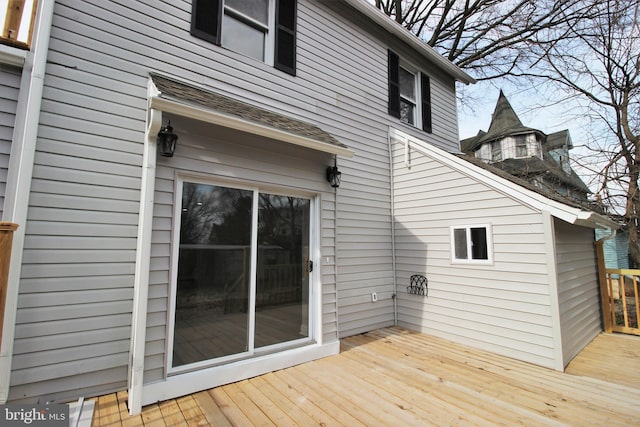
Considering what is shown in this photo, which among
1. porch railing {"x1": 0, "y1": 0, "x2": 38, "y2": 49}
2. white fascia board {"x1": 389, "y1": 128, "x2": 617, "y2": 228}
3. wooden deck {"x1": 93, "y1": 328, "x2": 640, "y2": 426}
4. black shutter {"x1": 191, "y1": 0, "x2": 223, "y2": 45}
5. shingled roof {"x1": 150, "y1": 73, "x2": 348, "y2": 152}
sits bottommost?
wooden deck {"x1": 93, "y1": 328, "x2": 640, "y2": 426}

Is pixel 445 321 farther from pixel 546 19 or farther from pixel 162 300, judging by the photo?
pixel 546 19

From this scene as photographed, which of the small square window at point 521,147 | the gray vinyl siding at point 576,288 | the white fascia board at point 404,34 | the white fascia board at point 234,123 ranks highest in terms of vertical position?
the small square window at point 521,147

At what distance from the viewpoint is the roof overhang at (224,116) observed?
2.64 m

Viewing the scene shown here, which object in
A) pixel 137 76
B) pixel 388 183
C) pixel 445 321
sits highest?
pixel 137 76

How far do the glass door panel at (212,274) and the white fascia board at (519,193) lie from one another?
315 cm

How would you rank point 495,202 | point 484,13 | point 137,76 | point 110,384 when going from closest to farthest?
point 110,384, point 137,76, point 495,202, point 484,13

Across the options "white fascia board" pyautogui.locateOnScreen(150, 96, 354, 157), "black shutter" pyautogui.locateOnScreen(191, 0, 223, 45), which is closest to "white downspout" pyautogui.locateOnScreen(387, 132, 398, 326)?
"white fascia board" pyautogui.locateOnScreen(150, 96, 354, 157)

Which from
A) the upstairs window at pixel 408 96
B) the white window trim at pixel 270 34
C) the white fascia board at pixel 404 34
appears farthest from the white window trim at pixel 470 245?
the white fascia board at pixel 404 34

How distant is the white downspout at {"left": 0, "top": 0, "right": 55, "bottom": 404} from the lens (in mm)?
2268

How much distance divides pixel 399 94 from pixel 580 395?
17.7 ft

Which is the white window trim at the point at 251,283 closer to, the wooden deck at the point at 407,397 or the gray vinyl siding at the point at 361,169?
the wooden deck at the point at 407,397

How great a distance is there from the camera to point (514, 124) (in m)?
17.0

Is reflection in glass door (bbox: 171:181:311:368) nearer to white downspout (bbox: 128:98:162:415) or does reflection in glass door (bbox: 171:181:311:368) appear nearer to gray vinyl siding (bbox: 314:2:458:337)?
white downspout (bbox: 128:98:162:415)

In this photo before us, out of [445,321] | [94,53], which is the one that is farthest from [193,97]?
[445,321]
